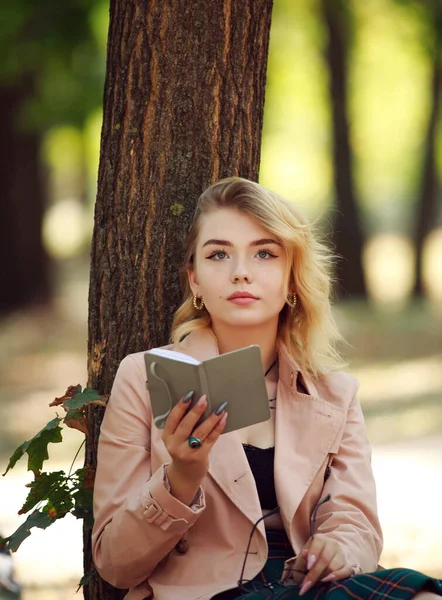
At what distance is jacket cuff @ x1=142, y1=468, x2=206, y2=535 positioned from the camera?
2889 millimetres

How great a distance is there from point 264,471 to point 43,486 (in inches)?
35.3

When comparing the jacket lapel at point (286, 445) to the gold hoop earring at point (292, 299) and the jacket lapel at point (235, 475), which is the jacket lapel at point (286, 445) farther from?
the gold hoop earring at point (292, 299)

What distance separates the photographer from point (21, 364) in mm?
13875

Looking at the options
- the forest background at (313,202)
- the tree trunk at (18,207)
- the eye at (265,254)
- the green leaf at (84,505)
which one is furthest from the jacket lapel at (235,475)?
the tree trunk at (18,207)

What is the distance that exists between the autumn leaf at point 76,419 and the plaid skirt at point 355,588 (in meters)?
0.91

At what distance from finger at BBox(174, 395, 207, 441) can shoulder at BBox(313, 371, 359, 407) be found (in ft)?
2.63

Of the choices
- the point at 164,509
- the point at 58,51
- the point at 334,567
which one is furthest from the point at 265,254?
the point at 58,51

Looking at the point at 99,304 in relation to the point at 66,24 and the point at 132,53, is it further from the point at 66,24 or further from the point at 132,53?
the point at 66,24

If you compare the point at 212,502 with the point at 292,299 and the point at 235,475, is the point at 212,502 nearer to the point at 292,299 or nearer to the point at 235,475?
Answer: the point at 235,475

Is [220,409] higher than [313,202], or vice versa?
[313,202]

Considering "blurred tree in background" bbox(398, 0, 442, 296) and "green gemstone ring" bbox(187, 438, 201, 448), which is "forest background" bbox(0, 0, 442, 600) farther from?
"green gemstone ring" bbox(187, 438, 201, 448)

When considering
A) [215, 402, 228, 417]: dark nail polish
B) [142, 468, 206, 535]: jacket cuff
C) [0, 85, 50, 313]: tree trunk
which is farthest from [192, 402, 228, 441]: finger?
[0, 85, 50, 313]: tree trunk

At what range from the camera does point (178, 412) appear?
2.72 metres

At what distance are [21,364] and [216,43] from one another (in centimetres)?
1059
